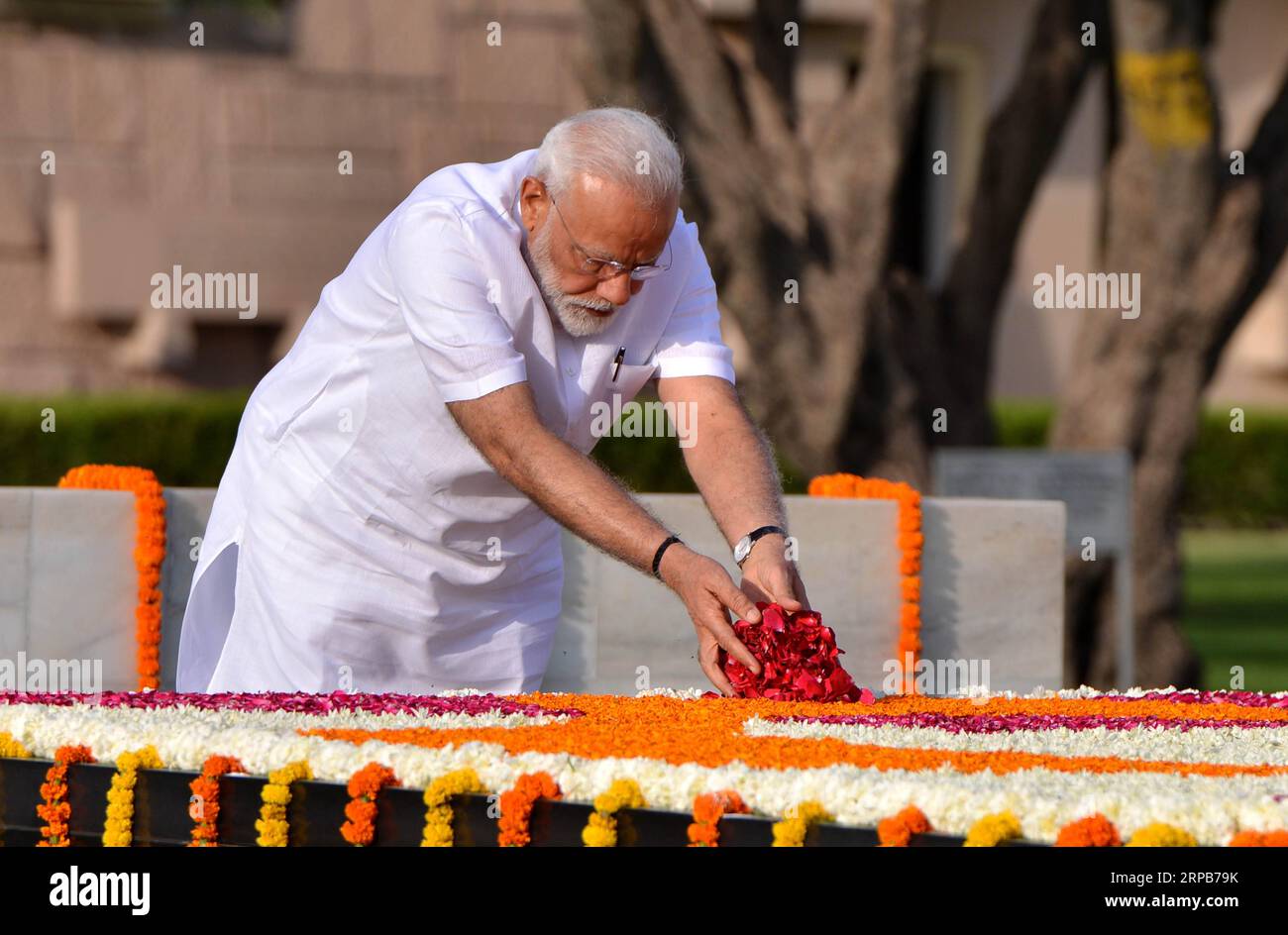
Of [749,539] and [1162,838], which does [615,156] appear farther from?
[1162,838]

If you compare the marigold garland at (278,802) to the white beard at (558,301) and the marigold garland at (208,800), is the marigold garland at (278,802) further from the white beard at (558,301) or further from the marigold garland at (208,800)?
the white beard at (558,301)

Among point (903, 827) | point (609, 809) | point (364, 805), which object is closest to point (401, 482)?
point (364, 805)


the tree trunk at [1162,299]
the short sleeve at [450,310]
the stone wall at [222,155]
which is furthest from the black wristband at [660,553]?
the stone wall at [222,155]

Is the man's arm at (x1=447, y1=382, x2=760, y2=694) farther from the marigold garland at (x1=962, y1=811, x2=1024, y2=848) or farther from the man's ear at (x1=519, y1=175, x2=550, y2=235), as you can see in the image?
the marigold garland at (x1=962, y1=811, x2=1024, y2=848)

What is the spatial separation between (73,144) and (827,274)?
959cm

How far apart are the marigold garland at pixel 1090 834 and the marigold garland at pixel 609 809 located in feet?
1.80

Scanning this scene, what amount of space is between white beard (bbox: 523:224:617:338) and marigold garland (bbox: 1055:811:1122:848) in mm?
1476

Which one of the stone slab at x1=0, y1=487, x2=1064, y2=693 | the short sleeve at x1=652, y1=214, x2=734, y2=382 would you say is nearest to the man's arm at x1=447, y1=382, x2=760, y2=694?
the short sleeve at x1=652, y1=214, x2=734, y2=382

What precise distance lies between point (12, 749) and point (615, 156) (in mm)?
1384

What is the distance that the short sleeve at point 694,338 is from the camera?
3.52 meters

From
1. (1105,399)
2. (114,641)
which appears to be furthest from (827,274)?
(114,641)

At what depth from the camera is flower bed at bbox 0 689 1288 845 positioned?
2196mm

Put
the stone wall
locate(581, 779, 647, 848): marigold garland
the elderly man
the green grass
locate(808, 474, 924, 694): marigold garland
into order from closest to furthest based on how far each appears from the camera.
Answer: locate(581, 779, 647, 848): marigold garland → the elderly man → locate(808, 474, 924, 694): marigold garland → the green grass → the stone wall
